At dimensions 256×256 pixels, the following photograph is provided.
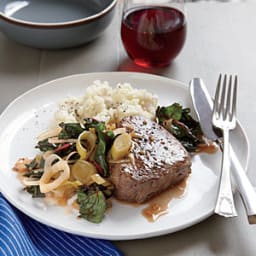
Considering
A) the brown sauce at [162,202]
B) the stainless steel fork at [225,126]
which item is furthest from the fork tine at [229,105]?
the brown sauce at [162,202]

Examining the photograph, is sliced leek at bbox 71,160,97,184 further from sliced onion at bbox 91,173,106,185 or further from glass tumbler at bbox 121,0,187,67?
glass tumbler at bbox 121,0,187,67

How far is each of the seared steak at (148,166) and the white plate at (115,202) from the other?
0.04 meters

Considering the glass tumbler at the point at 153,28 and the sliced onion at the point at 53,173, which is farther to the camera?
the glass tumbler at the point at 153,28

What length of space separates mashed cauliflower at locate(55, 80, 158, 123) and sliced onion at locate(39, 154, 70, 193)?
0.55 feet

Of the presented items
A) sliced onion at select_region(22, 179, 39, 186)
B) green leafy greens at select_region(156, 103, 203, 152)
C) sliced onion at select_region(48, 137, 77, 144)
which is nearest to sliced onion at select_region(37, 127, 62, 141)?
sliced onion at select_region(48, 137, 77, 144)

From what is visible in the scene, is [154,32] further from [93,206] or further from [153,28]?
[93,206]

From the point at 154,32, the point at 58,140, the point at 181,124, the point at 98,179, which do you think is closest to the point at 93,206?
the point at 98,179

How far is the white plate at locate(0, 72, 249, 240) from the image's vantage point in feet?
3.93

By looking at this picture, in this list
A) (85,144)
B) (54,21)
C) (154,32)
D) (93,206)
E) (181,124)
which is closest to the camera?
(93,206)

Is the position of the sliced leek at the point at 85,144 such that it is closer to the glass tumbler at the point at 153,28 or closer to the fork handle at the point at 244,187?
the fork handle at the point at 244,187

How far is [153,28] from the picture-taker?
1674mm

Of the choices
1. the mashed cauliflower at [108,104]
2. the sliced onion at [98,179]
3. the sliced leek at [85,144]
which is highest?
the sliced leek at [85,144]

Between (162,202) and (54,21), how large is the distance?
832 millimetres

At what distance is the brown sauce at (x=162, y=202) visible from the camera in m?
1.23
